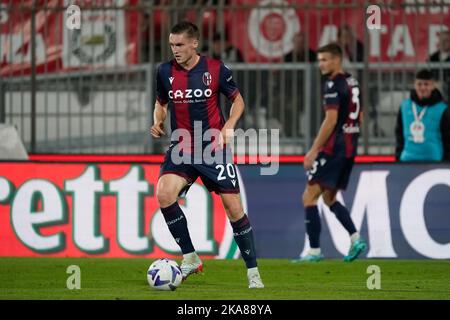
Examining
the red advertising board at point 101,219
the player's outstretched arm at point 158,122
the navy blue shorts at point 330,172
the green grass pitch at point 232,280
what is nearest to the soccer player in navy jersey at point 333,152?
the navy blue shorts at point 330,172

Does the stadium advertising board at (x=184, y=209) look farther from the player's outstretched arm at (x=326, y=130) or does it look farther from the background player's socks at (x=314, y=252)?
the player's outstretched arm at (x=326, y=130)

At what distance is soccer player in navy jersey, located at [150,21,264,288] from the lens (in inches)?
424

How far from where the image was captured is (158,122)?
10.9m

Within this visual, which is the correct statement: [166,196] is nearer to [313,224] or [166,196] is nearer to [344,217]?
[313,224]

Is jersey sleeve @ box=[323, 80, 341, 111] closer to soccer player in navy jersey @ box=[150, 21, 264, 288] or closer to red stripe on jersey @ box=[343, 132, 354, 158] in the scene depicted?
red stripe on jersey @ box=[343, 132, 354, 158]

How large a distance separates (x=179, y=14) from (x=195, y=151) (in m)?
4.95

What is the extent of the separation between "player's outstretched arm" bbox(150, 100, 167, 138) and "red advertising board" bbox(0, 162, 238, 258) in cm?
333

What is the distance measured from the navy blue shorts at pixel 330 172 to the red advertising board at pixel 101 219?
111cm

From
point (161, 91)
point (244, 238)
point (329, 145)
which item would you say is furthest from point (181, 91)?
point (329, 145)

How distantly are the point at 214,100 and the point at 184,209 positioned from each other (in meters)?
3.45

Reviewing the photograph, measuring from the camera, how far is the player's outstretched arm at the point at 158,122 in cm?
1076
